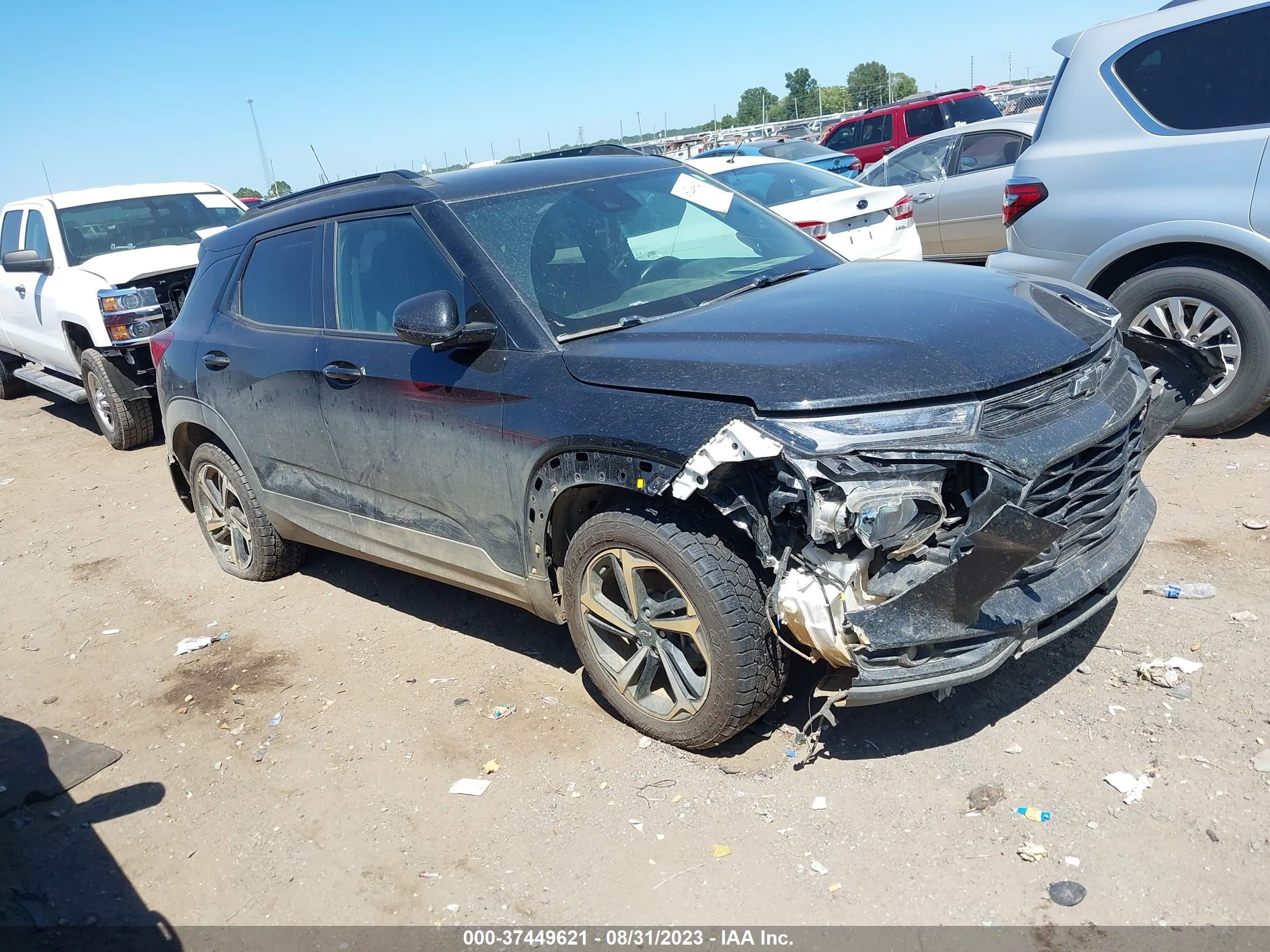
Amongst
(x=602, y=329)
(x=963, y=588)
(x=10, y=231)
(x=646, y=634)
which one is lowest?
(x=646, y=634)

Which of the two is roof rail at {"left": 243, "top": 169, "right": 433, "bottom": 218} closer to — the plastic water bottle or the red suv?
the plastic water bottle

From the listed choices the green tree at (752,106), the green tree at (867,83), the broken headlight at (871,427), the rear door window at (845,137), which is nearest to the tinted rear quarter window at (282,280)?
the broken headlight at (871,427)

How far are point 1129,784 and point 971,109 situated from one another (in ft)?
51.5

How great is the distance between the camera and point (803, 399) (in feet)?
9.23

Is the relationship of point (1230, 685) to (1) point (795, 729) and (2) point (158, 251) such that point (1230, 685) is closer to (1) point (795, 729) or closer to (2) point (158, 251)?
(1) point (795, 729)

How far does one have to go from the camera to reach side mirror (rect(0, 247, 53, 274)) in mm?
8852

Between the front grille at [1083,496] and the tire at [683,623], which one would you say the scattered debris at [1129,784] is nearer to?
the front grille at [1083,496]

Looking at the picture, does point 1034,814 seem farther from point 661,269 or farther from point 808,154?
point 808,154

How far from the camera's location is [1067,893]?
263 cm

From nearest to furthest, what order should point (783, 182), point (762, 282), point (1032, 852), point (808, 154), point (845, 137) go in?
point (1032, 852) → point (762, 282) → point (783, 182) → point (808, 154) → point (845, 137)

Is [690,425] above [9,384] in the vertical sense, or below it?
above

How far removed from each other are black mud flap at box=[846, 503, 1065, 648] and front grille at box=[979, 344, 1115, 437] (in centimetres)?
29

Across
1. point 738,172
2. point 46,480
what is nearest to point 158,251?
point 46,480

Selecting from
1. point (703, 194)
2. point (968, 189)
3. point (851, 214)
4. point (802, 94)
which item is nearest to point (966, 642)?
point (703, 194)
